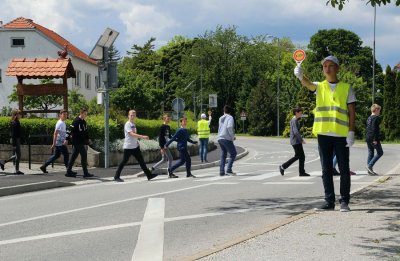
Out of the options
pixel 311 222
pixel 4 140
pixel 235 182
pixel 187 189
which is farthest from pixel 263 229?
pixel 4 140

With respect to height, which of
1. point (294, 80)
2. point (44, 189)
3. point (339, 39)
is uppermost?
point (339, 39)

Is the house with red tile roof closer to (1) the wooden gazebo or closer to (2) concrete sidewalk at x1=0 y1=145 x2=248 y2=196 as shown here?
(1) the wooden gazebo

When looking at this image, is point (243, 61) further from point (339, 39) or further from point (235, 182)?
point (235, 182)

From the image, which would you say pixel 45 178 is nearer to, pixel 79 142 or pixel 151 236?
pixel 79 142

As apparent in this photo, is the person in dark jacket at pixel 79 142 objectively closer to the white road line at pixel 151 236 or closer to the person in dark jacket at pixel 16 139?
the person in dark jacket at pixel 16 139

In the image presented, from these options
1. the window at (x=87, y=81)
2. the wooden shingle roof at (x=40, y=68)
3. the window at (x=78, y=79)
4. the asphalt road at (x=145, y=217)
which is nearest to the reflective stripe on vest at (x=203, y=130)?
the wooden shingle roof at (x=40, y=68)

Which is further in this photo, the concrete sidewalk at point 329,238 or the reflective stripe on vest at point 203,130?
the reflective stripe on vest at point 203,130

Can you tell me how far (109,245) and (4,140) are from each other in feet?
49.8

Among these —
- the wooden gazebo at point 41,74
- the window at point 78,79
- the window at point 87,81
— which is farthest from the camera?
the window at point 87,81

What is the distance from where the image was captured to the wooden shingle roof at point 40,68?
21938 millimetres

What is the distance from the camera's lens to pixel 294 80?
6950 cm

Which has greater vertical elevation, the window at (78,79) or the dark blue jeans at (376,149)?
the window at (78,79)

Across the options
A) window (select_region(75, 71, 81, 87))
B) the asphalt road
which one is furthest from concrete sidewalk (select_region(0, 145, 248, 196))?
window (select_region(75, 71, 81, 87))

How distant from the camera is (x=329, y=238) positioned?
607cm
